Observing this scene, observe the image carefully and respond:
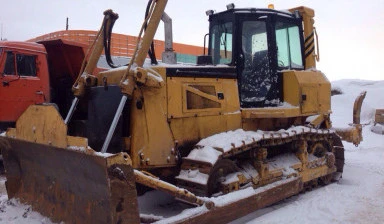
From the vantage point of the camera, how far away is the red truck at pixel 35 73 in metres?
8.54

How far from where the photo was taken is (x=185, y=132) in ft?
15.4

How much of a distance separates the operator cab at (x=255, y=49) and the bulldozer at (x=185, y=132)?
2 cm

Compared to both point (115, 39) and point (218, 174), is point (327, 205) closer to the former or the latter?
point (218, 174)

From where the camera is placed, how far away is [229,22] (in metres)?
5.73

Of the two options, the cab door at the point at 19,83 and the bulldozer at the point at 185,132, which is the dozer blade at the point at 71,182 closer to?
the bulldozer at the point at 185,132

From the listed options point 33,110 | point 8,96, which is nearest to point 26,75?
point 8,96

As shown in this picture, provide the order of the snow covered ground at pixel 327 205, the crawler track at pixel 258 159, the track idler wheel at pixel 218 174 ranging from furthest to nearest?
1. the snow covered ground at pixel 327 205
2. the track idler wheel at pixel 218 174
3. the crawler track at pixel 258 159

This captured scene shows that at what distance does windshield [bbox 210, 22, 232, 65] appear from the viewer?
18.5 feet

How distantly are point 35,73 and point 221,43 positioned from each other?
5205 mm

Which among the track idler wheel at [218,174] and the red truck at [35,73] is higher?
the red truck at [35,73]

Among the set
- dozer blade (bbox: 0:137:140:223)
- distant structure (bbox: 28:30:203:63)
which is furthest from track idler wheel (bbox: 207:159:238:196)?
distant structure (bbox: 28:30:203:63)

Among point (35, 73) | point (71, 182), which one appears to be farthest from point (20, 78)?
point (71, 182)

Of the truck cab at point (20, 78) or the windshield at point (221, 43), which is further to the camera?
the truck cab at point (20, 78)

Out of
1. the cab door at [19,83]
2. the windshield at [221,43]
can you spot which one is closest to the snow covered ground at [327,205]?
the cab door at [19,83]
